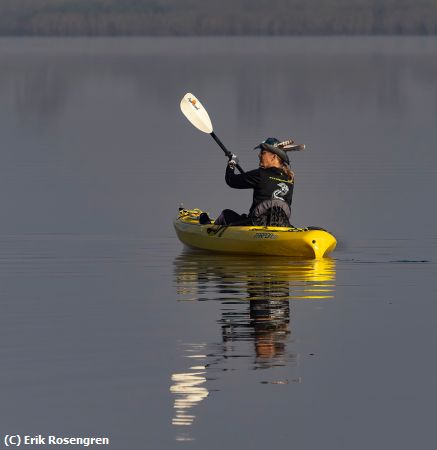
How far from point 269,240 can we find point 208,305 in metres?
5.04

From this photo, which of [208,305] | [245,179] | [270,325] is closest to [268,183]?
[245,179]

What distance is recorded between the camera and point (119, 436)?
67.0ft

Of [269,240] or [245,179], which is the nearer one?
[269,240]

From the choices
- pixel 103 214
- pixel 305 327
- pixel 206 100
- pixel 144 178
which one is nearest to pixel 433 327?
pixel 305 327

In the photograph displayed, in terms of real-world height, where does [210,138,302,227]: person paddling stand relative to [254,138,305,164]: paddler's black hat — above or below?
below

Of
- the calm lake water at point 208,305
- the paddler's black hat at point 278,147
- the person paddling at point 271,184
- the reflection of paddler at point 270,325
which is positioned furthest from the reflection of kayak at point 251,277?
the paddler's black hat at point 278,147

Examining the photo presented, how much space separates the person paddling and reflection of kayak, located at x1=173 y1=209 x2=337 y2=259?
30cm

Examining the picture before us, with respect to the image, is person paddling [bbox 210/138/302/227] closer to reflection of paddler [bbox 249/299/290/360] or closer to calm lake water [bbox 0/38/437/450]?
calm lake water [bbox 0/38/437/450]

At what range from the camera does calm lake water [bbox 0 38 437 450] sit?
69.7ft

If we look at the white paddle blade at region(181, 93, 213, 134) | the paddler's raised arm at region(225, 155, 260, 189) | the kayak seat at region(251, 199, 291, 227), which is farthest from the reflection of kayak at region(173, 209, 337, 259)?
the white paddle blade at region(181, 93, 213, 134)

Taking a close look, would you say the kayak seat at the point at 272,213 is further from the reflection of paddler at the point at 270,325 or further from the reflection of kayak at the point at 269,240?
the reflection of paddler at the point at 270,325

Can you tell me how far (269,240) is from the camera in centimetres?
3300

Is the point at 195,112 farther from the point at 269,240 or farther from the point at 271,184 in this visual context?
the point at 269,240

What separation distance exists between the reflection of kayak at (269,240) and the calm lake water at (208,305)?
0.28m
